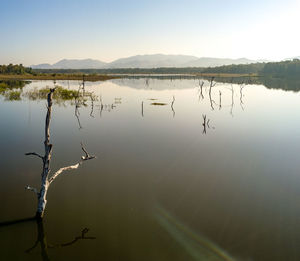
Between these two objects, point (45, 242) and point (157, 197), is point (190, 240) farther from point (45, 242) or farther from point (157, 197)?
point (45, 242)

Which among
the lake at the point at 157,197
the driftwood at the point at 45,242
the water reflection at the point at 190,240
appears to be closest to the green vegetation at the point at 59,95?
the lake at the point at 157,197

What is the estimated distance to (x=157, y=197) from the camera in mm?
11070

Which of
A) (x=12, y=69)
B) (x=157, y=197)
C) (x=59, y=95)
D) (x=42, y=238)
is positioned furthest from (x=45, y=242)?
(x=12, y=69)

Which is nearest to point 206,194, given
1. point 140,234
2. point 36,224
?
point 140,234

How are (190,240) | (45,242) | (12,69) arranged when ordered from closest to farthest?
1. (45,242)
2. (190,240)
3. (12,69)

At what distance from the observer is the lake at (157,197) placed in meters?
8.11

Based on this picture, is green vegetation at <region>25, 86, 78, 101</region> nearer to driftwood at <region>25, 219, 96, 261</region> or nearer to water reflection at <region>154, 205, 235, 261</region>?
driftwood at <region>25, 219, 96, 261</region>

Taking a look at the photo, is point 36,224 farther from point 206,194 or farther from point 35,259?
point 206,194

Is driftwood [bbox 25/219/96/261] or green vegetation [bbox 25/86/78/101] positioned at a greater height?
green vegetation [bbox 25/86/78/101]

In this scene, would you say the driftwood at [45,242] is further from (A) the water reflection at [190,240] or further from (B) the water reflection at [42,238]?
(A) the water reflection at [190,240]

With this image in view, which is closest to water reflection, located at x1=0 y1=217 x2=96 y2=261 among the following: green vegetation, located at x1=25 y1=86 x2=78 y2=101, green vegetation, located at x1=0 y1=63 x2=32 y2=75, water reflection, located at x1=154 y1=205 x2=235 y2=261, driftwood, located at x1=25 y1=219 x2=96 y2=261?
driftwood, located at x1=25 y1=219 x2=96 y2=261

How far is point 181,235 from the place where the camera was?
8.68 m

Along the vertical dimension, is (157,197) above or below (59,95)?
below

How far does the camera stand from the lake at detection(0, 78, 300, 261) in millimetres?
8109
